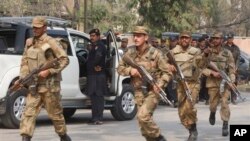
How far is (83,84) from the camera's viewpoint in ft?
43.6

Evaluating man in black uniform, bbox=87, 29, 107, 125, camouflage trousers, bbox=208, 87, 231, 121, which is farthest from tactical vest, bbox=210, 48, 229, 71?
A: man in black uniform, bbox=87, 29, 107, 125

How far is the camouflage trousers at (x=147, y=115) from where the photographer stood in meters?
8.22

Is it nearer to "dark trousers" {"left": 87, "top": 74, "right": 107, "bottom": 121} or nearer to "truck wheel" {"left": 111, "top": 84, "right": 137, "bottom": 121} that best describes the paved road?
"truck wheel" {"left": 111, "top": 84, "right": 137, "bottom": 121}

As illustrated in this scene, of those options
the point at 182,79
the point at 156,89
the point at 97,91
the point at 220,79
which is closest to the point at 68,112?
the point at 97,91

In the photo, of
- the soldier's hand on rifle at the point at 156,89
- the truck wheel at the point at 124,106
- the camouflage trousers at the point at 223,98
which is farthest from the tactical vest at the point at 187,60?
the truck wheel at the point at 124,106

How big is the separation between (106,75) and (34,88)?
470 centimetres

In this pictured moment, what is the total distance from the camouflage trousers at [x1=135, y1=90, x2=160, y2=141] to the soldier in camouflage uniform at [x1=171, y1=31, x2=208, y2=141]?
1840 mm

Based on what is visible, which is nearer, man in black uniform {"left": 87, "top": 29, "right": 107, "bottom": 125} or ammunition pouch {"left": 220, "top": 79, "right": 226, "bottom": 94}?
ammunition pouch {"left": 220, "top": 79, "right": 226, "bottom": 94}

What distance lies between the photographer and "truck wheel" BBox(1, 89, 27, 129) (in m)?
11.7

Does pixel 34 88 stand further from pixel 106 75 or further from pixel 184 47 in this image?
pixel 106 75

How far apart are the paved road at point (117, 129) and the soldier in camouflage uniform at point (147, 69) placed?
2333 mm

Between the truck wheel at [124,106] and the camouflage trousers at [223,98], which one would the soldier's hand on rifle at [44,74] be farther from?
the truck wheel at [124,106]

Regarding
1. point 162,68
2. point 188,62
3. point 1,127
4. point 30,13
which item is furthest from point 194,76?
point 30,13

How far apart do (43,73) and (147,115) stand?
1.56 meters
